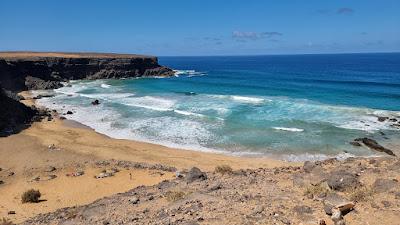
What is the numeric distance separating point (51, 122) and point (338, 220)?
3382 cm

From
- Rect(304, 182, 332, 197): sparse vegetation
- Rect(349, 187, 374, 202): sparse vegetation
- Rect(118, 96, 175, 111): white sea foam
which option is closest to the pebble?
Rect(304, 182, 332, 197): sparse vegetation

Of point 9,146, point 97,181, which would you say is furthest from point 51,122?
point 97,181

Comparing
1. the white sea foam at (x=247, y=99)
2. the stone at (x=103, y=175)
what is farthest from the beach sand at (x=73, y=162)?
the white sea foam at (x=247, y=99)

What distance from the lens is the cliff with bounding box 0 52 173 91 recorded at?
2586 inches

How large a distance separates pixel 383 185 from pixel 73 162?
18.7 metres

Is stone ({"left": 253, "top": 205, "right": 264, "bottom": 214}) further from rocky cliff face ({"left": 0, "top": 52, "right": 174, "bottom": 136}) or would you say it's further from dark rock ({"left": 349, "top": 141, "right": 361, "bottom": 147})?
rocky cliff face ({"left": 0, "top": 52, "right": 174, "bottom": 136})

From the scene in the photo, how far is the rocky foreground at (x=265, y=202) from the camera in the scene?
1134 cm

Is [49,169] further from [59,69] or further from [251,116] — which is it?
[59,69]

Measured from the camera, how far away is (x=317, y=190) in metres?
13.3

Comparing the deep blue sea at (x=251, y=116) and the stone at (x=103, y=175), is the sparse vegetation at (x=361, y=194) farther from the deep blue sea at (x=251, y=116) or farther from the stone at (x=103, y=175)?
the deep blue sea at (x=251, y=116)

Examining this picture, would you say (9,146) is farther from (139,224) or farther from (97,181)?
(139,224)

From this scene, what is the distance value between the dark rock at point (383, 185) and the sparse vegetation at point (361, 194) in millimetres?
305

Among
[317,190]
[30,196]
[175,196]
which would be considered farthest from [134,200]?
[30,196]

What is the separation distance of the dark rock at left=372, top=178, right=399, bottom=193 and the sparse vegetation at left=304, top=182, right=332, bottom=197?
1538 mm
